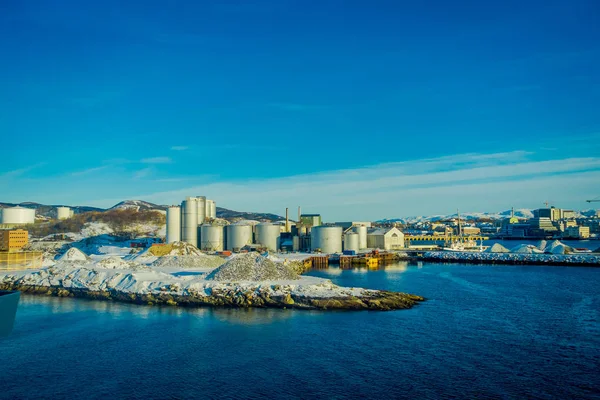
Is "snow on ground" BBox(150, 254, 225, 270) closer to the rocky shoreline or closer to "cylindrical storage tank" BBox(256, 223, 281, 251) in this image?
the rocky shoreline

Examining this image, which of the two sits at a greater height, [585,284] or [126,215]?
[126,215]

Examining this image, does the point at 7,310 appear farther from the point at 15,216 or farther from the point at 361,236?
the point at 15,216

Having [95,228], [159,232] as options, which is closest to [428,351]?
[159,232]

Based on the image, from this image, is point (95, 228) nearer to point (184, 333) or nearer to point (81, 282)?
point (81, 282)

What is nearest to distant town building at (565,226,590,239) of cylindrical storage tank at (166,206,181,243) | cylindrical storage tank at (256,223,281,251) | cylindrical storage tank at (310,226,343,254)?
cylindrical storage tank at (310,226,343,254)

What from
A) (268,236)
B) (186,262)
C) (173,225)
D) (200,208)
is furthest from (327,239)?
(186,262)

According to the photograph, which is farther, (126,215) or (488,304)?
(126,215)
